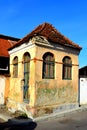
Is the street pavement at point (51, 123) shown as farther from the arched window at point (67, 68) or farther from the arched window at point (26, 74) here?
the arched window at point (67, 68)

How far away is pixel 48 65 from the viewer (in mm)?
13648

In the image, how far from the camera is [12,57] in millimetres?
15789

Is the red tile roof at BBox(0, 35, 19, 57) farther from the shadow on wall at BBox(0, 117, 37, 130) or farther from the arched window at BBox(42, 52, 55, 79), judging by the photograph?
the shadow on wall at BBox(0, 117, 37, 130)

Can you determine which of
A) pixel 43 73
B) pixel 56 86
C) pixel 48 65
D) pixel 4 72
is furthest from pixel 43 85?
pixel 4 72

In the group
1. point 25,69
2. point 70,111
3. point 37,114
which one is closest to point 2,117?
point 37,114

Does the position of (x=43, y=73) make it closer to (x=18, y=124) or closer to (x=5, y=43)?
(x=18, y=124)

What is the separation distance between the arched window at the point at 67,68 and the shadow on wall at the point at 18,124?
4.25 m

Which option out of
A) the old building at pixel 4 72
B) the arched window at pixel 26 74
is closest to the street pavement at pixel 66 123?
the arched window at pixel 26 74

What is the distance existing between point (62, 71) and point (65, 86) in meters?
1.04

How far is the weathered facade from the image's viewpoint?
1283 centimetres

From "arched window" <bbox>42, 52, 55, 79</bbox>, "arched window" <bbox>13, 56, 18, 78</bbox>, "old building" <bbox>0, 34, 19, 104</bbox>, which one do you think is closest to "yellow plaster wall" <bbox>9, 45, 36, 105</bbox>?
"arched window" <bbox>13, 56, 18, 78</bbox>

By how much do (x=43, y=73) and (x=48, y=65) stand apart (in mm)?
677

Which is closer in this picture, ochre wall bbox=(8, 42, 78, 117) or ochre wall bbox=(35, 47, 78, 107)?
ochre wall bbox=(8, 42, 78, 117)

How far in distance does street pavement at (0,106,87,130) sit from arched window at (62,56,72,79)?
264 centimetres
